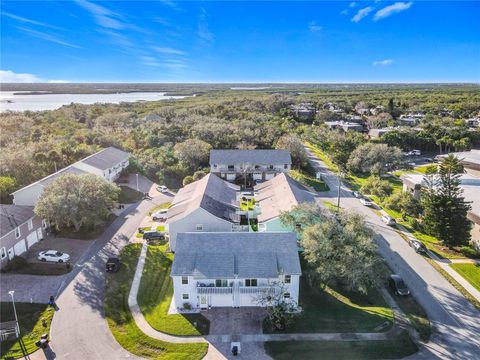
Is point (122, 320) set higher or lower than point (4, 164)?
lower

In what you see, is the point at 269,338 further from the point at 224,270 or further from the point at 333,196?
the point at 333,196

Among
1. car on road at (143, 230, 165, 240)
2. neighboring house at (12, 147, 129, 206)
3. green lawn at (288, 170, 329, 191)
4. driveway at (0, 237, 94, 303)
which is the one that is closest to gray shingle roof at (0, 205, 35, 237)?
driveway at (0, 237, 94, 303)

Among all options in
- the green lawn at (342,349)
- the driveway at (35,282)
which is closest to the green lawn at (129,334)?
the driveway at (35,282)

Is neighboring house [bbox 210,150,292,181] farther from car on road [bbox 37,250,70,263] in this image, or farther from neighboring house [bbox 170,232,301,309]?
neighboring house [bbox 170,232,301,309]

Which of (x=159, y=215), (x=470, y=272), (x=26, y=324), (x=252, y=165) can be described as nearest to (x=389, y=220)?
(x=470, y=272)

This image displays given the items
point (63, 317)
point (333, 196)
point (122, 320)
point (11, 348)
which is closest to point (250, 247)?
point (122, 320)

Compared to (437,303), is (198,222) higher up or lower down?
higher up

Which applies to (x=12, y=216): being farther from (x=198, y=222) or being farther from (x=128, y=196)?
(x=198, y=222)

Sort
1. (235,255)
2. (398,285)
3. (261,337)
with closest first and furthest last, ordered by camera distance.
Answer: (261,337)
(235,255)
(398,285)
